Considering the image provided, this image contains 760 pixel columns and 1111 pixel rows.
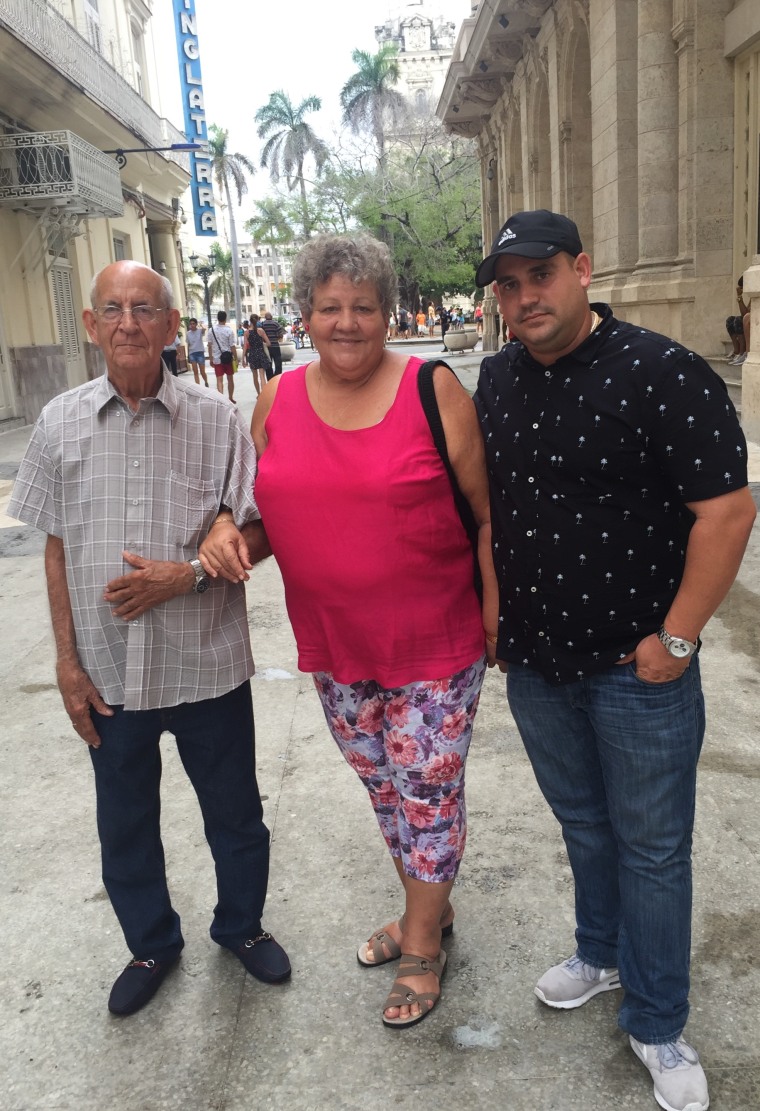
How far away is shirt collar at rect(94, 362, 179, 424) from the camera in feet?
7.54

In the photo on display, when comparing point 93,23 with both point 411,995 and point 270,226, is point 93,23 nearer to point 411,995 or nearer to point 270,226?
point 411,995

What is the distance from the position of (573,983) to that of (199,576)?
4.67ft

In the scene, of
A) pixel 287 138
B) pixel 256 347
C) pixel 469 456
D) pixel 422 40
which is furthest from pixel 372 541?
pixel 422 40

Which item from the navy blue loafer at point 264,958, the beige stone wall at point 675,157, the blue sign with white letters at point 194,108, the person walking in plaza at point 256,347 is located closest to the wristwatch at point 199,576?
the navy blue loafer at point 264,958

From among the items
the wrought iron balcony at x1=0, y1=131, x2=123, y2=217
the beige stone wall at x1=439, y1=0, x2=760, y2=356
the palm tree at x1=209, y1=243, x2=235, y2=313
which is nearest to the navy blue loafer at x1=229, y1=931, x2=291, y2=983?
the beige stone wall at x1=439, y1=0, x2=760, y2=356

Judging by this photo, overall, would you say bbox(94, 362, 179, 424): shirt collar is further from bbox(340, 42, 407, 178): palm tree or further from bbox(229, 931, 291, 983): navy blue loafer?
bbox(340, 42, 407, 178): palm tree

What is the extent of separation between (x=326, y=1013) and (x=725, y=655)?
304 cm

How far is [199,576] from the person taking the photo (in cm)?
230

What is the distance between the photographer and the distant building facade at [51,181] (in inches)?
664

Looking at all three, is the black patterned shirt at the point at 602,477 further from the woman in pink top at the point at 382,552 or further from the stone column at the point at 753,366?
the stone column at the point at 753,366

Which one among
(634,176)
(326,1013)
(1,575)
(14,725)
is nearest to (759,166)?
(634,176)

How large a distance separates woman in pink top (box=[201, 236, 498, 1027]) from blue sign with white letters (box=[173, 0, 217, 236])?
32.7 meters

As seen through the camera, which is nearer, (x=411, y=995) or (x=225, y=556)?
(x=225, y=556)

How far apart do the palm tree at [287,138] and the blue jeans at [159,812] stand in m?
72.3
